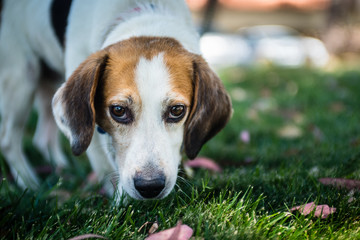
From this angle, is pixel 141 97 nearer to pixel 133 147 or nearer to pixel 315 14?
pixel 133 147

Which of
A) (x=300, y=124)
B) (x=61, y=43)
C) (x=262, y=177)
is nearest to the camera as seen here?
(x=262, y=177)

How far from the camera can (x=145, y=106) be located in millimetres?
2152

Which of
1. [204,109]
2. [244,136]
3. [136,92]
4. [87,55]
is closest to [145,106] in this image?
[136,92]

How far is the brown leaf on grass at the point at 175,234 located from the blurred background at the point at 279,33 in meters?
2.02

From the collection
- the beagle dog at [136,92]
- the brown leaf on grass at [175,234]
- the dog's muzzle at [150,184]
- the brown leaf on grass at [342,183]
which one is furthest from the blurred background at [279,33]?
the brown leaf on grass at [175,234]

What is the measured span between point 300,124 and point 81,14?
270 centimetres

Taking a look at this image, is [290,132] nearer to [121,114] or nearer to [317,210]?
[317,210]

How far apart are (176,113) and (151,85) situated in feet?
0.77

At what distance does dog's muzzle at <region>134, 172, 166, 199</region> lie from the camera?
195 centimetres

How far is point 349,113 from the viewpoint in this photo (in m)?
4.62

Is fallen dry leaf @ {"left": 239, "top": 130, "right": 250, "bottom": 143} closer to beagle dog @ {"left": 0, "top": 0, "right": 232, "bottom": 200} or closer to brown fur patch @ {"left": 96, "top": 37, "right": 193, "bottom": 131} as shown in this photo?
beagle dog @ {"left": 0, "top": 0, "right": 232, "bottom": 200}

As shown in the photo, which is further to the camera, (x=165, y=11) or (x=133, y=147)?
(x=165, y=11)

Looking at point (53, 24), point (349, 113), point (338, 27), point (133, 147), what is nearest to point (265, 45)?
point (338, 27)

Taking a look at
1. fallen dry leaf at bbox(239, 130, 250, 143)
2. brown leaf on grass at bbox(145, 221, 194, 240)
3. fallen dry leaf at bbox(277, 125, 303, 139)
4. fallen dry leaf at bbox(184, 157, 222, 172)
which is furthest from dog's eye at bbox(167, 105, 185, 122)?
fallen dry leaf at bbox(277, 125, 303, 139)
